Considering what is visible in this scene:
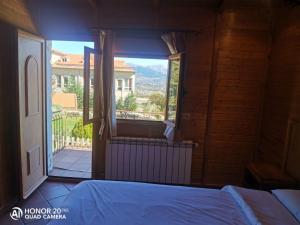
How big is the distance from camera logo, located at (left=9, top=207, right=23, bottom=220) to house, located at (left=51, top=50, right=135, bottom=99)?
65.9 inches

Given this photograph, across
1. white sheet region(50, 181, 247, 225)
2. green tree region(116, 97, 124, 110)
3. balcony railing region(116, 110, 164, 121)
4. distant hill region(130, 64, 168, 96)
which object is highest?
distant hill region(130, 64, 168, 96)

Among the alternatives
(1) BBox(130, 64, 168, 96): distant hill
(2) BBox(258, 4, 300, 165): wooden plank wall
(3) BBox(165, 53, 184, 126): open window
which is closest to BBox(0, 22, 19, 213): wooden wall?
(1) BBox(130, 64, 168, 96): distant hill

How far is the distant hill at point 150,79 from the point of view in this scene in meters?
Result: 3.41

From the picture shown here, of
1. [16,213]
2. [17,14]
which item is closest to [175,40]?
[17,14]

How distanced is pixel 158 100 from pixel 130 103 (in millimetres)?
410

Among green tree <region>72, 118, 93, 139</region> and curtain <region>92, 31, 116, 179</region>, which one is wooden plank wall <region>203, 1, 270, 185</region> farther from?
green tree <region>72, 118, 93, 139</region>

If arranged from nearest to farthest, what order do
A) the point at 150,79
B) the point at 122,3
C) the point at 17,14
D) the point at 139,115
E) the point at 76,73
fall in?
the point at 17,14 → the point at 122,3 → the point at 150,79 → the point at 139,115 → the point at 76,73

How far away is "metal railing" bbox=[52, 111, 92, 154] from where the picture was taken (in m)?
4.90

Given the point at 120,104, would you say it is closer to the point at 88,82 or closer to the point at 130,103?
the point at 130,103

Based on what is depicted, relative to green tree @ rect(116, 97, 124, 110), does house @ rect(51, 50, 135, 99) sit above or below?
above

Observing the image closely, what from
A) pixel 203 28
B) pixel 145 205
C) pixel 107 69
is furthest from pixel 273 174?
pixel 107 69

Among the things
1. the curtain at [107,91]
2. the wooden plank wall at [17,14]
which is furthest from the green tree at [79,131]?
the wooden plank wall at [17,14]

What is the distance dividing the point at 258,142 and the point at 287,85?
91cm

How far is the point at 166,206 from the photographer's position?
68.1 inches
